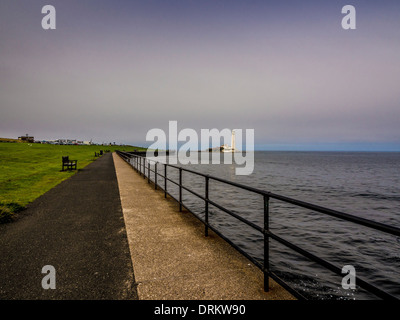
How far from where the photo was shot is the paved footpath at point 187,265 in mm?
2859

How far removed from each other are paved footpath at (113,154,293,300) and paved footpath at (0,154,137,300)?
23 centimetres

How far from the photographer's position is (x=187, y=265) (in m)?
3.56

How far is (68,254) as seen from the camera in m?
3.95

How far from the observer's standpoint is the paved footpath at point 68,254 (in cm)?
294

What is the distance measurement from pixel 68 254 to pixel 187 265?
1.96m

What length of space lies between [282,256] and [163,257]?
5.10 m

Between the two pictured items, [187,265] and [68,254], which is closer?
[187,265]

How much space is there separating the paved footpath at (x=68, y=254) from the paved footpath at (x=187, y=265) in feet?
0.76

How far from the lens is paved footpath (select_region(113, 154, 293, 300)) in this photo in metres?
2.86

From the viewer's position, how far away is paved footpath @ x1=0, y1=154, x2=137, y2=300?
2.94 metres

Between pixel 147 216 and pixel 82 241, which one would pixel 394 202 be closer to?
pixel 147 216
